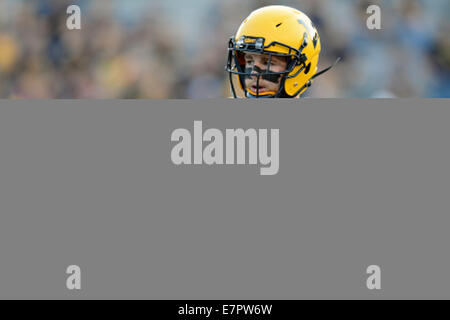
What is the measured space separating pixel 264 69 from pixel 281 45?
0.15 metres

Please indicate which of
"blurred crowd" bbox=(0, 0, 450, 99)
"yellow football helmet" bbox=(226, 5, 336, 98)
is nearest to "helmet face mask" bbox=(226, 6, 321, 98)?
"yellow football helmet" bbox=(226, 5, 336, 98)

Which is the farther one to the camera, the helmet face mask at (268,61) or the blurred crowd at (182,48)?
the blurred crowd at (182,48)

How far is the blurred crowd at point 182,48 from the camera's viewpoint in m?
5.86

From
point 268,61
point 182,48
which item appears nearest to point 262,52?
point 268,61

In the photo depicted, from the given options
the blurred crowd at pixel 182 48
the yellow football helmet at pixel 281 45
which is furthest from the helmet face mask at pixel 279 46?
the blurred crowd at pixel 182 48

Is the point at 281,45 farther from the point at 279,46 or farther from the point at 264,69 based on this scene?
the point at 264,69

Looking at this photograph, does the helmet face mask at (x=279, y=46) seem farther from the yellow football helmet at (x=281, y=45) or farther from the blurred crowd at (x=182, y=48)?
the blurred crowd at (x=182, y=48)

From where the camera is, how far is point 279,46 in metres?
3.54

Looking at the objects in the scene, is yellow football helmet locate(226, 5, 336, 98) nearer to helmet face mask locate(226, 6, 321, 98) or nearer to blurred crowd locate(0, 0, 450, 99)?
helmet face mask locate(226, 6, 321, 98)

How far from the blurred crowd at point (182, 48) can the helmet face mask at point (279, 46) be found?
6.34 feet

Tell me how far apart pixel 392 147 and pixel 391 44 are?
12.5ft

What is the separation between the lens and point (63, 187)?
7.97 ft

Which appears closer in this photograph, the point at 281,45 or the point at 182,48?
the point at 281,45

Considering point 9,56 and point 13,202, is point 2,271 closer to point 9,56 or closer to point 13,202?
point 13,202
